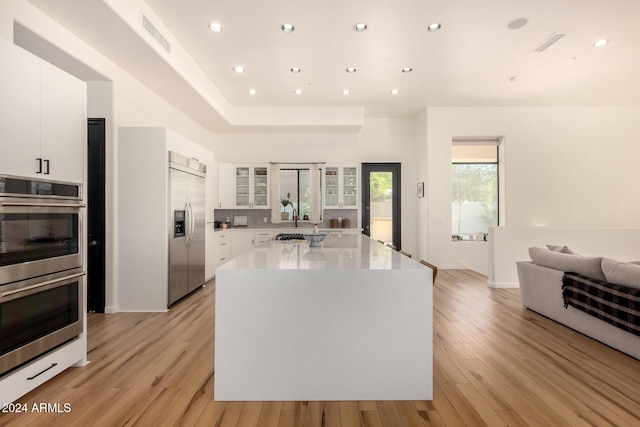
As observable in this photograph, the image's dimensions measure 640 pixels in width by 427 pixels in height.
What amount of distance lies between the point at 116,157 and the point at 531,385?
4.61 metres

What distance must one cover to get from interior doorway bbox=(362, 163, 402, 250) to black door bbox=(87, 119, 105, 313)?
5.12 m

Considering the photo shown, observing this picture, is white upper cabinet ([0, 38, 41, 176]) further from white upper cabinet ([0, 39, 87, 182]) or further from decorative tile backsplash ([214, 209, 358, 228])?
decorative tile backsplash ([214, 209, 358, 228])

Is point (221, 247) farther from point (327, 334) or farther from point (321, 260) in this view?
point (327, 334)

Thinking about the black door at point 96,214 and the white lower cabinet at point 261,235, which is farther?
the white lower cabinet at point 261,235

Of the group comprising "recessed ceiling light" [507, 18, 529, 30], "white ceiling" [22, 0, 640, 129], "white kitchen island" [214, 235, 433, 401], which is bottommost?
"white kitchen island" [214, 235, 433, 401]

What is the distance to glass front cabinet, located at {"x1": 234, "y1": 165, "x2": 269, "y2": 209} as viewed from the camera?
7.06 m

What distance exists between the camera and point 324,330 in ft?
6.64

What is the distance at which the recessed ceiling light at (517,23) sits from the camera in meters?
3.66

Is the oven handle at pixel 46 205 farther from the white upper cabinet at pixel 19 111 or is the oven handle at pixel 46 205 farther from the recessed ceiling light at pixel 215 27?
the recessed ceiling light at pixel 215 27

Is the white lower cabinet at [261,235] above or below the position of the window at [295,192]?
below

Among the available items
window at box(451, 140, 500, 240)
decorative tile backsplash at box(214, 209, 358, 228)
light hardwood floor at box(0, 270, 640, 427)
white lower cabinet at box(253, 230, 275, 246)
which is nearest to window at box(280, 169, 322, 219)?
decorative tile backsplash at box(214, 209, 358, 228)

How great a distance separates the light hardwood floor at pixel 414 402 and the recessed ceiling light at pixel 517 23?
334cm

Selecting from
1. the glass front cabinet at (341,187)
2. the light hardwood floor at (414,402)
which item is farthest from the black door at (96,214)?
the glass front cabinet at (341,187)

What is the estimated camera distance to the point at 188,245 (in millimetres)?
4496
